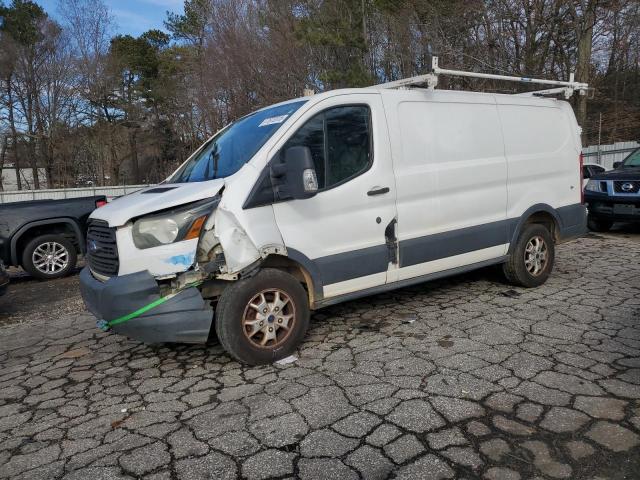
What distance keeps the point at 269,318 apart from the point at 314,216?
882 millimetres

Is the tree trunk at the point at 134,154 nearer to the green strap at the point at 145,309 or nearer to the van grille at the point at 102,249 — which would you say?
the van grille at the point at 102,249

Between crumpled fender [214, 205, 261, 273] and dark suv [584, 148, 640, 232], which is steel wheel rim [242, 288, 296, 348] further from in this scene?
dark suv [584, 148, 640, 232]

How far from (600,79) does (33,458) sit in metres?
27.0

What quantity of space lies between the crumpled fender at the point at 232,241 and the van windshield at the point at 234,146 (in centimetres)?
44

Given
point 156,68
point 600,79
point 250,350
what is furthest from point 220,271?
point 156,68

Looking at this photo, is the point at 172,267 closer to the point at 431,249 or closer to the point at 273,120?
the point at 273,120

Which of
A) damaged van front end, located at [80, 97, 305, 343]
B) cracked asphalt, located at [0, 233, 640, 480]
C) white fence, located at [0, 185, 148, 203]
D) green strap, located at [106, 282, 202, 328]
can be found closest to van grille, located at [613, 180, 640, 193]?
cracked asphalt, located at [0, 233, 640, 480]

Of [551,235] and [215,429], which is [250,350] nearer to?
[215,429]

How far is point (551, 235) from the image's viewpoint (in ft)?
18.8

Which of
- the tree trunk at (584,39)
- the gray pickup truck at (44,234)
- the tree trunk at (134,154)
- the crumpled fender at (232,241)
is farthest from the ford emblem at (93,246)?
the tree trunk at (134,154)

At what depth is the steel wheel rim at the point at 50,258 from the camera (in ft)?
25.7

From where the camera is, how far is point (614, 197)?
8953 mm

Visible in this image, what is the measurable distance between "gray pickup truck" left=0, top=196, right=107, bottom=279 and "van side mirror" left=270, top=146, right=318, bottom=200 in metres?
5.46

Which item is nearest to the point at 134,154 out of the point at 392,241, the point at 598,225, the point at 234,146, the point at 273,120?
the point at 598,225
